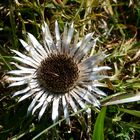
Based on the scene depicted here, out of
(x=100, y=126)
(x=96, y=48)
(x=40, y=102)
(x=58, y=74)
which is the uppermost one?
(x=96, y=48)

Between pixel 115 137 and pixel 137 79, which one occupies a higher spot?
pixel 137 79

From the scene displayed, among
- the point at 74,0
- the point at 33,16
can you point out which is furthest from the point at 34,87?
the point at 74,0

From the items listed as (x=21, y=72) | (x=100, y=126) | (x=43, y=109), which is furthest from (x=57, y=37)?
(x=100, y=126)

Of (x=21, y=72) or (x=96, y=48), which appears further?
(x=96, y=48)

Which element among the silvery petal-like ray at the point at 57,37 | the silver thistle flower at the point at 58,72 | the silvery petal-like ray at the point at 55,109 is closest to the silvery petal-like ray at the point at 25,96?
the silver thistle flower at the point at 58,72

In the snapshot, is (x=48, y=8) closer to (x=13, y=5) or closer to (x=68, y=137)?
(x=13, y=5)

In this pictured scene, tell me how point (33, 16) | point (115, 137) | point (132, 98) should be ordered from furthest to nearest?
point (33, 16)
point (115, 137)
point (132, 98)

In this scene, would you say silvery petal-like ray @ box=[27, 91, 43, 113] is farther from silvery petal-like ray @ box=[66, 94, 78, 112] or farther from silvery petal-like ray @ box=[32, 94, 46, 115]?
silvery petal-like ray @ box=[66, 94, 78, 112]

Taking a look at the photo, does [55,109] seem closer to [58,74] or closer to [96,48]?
[58,74]
